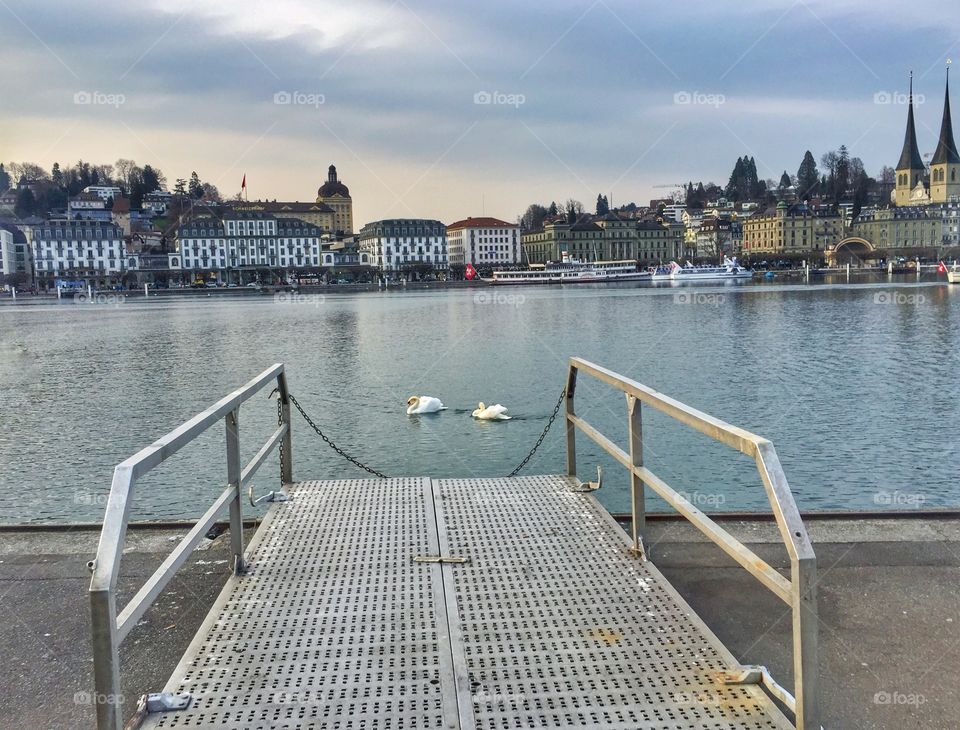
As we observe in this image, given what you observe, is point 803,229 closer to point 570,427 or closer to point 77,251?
point 77,251

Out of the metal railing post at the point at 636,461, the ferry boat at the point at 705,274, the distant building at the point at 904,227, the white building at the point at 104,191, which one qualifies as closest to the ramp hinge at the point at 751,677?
the metal railing post at the point at 636,461

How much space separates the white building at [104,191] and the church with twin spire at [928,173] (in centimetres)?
16749

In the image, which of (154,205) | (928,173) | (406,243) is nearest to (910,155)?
(928,173)

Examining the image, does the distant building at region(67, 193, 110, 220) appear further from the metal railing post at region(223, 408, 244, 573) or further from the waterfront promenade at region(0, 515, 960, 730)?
the metal railing post at region(223, 408, 244, 573)

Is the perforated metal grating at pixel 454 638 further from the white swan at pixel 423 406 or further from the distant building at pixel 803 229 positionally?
the distant building at pixel 803 229

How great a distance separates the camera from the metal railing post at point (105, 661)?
3131 millimetres

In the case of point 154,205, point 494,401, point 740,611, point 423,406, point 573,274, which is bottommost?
point 494,401

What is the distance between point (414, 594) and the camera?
4945 millimetres

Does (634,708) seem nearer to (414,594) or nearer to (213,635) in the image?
(414,594)

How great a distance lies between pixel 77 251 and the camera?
507 feet

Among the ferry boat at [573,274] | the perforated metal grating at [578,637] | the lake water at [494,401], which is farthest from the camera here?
the ferry boat at [573,274]

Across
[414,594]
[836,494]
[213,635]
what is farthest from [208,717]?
[836,494]

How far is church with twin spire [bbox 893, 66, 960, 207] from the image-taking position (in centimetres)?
17438

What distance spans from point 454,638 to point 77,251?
551ft
